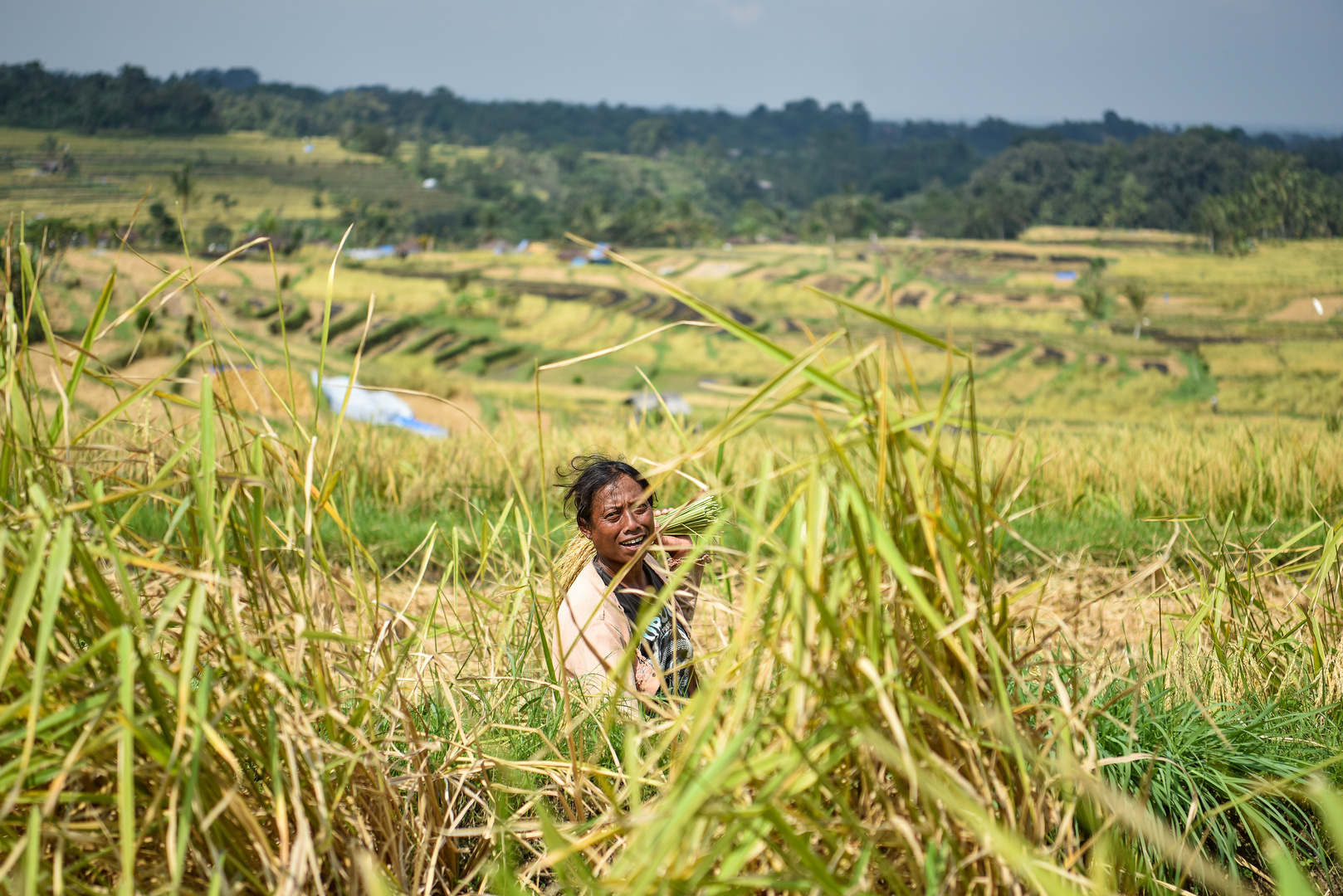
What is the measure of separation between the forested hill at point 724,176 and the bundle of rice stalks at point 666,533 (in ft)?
236

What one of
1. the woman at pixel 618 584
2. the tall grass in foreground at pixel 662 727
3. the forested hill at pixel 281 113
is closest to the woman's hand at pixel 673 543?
the woman at pixel 618 584

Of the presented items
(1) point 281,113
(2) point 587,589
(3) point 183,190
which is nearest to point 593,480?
(2) point 587,589

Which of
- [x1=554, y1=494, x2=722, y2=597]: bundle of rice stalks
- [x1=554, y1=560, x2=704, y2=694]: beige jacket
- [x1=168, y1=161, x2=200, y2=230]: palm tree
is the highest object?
[x1=168, y1=161, x2=200, y2=230]: palm tree

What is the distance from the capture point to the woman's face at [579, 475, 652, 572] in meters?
2.54

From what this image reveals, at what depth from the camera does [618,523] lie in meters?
2.55

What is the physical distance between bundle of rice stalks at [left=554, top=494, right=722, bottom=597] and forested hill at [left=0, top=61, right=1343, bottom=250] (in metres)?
71.9

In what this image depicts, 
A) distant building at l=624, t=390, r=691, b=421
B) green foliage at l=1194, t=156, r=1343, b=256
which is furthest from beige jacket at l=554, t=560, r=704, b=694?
green foliage at l=1194, t=156, r=1343, b=256

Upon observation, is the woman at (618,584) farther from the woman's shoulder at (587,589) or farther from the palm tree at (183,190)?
the palm tree at (183,190)

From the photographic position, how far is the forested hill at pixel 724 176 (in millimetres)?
81125

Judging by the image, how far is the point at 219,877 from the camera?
108cm

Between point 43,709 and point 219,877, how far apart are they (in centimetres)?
40

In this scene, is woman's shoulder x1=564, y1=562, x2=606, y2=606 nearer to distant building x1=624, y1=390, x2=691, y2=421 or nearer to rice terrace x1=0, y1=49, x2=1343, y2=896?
rice terrace x1=0, y1=49, x2=1343, y2=896

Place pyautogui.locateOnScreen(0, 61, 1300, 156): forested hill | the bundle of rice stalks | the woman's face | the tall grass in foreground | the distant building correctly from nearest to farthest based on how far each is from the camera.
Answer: the tall grass in foreground, the distant building, the woman's face, the bundle of rice stalks, pyautogui.locateOnScreen(0, 61, 1300, 156): forested hill

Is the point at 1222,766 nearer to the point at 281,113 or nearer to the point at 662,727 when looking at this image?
the point at 662,727
